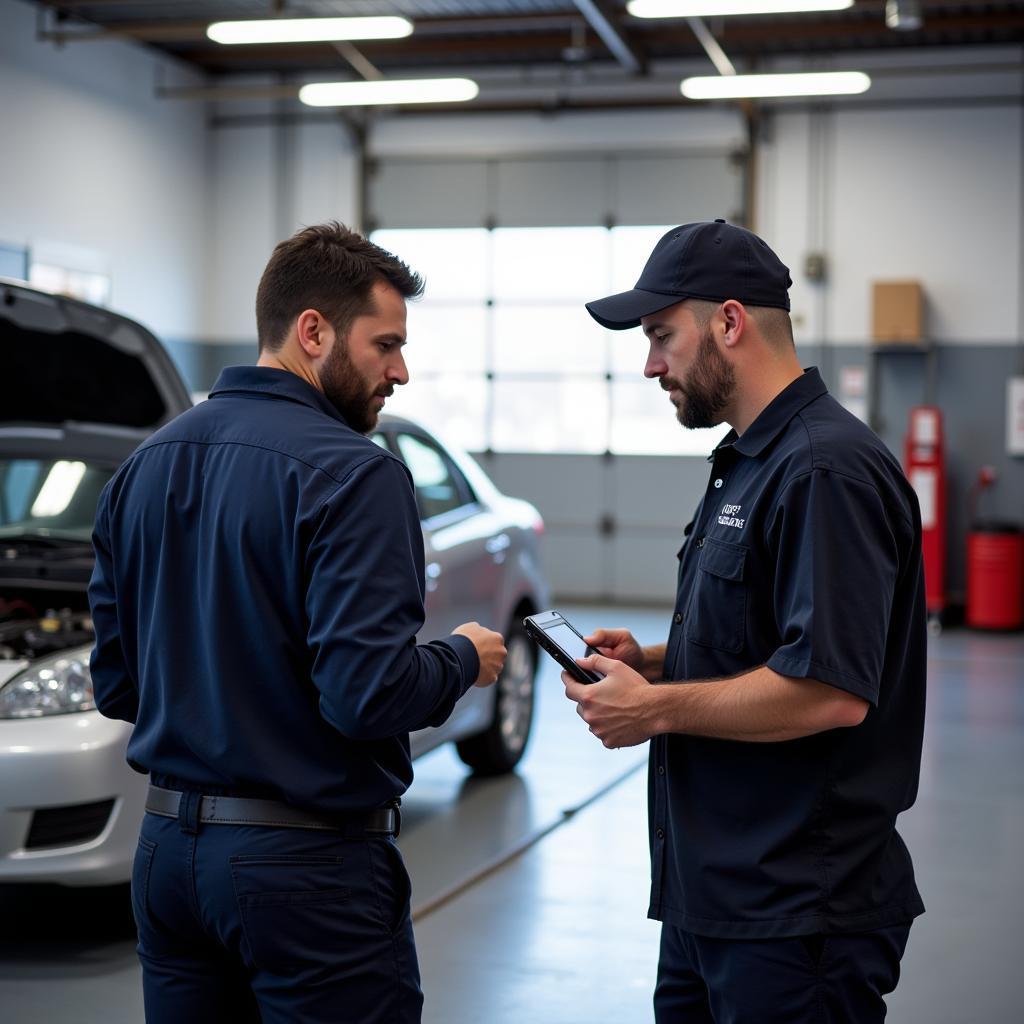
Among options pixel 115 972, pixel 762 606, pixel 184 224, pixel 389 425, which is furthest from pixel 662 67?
pixel 762 606

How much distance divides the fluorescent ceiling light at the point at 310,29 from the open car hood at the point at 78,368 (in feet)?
18.3

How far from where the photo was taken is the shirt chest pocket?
192 cm

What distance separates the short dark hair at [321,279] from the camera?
6.44ft

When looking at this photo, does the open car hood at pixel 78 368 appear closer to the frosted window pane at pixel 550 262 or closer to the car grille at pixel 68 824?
the car grille at pixel 68 824

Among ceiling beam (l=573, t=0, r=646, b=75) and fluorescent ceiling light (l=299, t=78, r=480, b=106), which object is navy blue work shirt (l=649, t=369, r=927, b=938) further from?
fluorescent ceiling light (l=299, t=78, r=480, b=106)

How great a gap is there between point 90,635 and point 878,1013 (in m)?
2.82

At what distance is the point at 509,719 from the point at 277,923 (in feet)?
13.7

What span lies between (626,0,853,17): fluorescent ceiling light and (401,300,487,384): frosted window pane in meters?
4.64

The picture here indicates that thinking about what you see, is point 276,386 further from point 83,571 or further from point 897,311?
point 897,311

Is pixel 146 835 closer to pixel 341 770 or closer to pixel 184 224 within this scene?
pixel 341 770

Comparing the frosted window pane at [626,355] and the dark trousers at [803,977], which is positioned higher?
the frosted window pane at [626,355]

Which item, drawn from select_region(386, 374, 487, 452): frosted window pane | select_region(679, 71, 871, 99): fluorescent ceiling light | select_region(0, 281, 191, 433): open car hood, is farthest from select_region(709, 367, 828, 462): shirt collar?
select_region(386, 374, 487, 452): frosted window pane

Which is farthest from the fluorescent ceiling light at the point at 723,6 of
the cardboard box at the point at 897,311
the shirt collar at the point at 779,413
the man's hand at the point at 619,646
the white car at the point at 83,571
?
the shirt collar at the point at 779,413

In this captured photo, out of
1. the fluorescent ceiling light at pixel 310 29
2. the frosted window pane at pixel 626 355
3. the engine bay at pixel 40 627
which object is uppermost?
the fluorescent ceiling light at pixel 310 29
